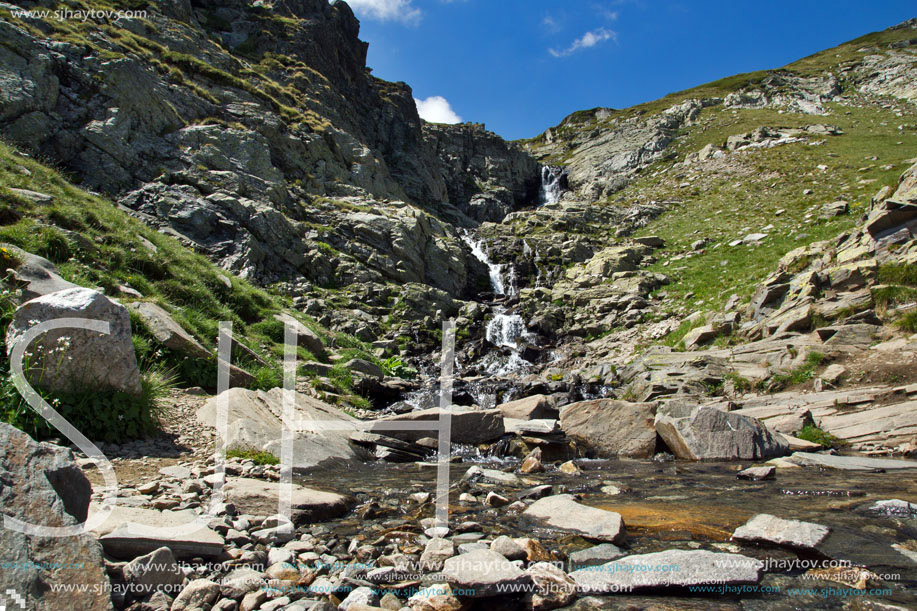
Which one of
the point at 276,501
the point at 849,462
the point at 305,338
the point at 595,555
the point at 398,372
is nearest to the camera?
the point at 595,555

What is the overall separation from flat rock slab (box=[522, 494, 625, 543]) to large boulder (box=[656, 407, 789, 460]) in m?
4.79

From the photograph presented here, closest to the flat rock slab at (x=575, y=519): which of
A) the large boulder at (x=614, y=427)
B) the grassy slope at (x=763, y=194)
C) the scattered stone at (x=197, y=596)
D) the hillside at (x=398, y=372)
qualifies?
the hillside at (x=398, y=372)

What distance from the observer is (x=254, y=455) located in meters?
6.15

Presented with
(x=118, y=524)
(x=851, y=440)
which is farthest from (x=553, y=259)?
(x=118, y=524)

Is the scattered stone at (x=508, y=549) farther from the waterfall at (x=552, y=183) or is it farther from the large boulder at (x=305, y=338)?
the waterfall at (x=552, y=183)

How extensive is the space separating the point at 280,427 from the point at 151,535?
15.0 ft

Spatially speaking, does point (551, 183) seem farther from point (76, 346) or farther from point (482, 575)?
point (482, 575)

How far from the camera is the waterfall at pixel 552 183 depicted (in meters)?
67.9

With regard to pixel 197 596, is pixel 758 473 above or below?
below

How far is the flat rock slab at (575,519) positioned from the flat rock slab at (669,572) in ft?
2.05

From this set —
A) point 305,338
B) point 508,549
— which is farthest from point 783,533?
point 305,338

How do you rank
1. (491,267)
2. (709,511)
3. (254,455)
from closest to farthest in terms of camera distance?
(709,511)
(254,455)
(491,267)

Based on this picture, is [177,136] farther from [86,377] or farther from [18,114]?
[86,377]

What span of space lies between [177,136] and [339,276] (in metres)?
14.0
